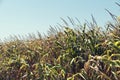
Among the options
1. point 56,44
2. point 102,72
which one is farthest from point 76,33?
point 102,72

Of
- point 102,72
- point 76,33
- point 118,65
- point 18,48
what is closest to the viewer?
point 118,65

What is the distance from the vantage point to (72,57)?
4707 mm

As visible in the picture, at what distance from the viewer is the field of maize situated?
13.1ft

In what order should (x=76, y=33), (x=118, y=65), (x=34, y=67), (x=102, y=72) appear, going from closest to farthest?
(x=118, y=65) < (x=102, y=72) < (x=76, y=33) < (x=34, y=67)

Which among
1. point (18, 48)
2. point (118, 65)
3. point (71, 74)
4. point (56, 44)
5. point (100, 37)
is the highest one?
point (18, 48)

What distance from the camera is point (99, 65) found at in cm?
407

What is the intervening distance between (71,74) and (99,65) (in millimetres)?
562

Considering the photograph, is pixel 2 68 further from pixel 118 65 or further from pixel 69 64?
pixel 118 65

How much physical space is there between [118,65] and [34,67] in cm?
214

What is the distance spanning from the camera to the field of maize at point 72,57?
3.98 m

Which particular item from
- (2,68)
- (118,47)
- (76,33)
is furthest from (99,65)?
(2,68)

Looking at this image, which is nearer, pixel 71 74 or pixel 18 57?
pixel 71 74

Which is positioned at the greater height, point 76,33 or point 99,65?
point 76,33

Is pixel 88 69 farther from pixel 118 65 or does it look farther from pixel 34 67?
pixel 34 67
